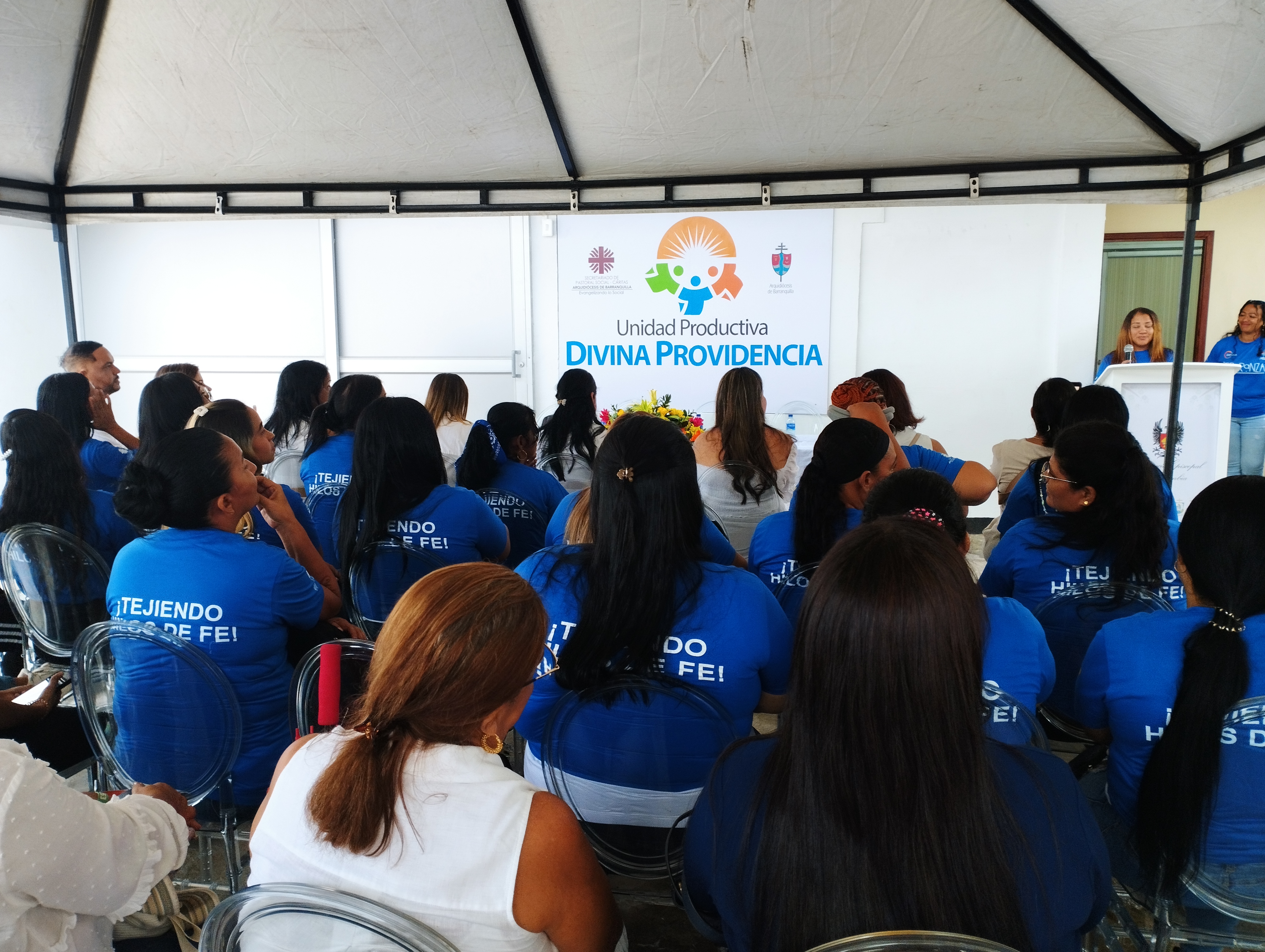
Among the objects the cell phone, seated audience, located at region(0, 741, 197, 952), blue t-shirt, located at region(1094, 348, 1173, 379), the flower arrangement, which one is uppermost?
blue t-shirt, located at region(1094, 348, 1173, 379)

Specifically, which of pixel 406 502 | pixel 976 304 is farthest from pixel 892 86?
pixel 976 304

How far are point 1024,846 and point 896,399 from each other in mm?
3312

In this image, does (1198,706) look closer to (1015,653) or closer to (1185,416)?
(1015,653)

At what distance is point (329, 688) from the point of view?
4.42ft

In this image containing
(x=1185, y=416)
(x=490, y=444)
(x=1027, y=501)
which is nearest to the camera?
(x=1027, y=501)

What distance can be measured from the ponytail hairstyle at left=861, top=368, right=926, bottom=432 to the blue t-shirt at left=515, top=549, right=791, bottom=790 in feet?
8.52

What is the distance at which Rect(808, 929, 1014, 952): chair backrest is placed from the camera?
2.64 feet

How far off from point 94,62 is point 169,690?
2718mm

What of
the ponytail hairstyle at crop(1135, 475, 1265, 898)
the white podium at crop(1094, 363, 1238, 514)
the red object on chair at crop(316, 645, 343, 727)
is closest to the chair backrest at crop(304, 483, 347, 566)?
the red object on chair at crop(316, 645, 343, 727)

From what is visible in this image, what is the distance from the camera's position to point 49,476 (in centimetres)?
267

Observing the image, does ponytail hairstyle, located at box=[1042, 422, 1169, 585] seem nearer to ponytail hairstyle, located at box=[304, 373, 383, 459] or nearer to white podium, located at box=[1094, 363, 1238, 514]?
ponytail hairstyle, located at box=[304, 373, 383, 459]

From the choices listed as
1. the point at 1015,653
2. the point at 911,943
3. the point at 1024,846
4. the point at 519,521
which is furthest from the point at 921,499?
the point at 519,521

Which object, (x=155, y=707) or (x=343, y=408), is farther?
(x=343, y=408)

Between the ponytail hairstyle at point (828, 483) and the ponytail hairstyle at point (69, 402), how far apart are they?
109 inches
